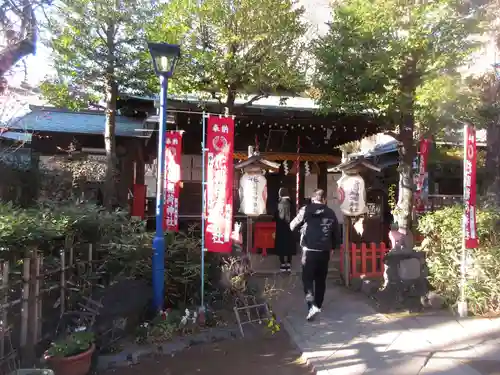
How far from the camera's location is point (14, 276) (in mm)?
4234

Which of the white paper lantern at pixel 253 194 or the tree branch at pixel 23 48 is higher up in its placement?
the tree branch at pixel 23 48

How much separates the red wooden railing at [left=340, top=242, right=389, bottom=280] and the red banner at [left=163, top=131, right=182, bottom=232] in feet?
12.2

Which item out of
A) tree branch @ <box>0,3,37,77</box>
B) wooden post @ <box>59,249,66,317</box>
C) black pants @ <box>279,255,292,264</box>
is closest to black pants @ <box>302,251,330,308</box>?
black pants @ <box>279,255,292,264</box>

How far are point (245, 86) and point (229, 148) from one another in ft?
11.3

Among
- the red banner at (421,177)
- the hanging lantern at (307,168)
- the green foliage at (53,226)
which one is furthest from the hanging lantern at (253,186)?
the red banner at (421,177)

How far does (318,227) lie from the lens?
607cm

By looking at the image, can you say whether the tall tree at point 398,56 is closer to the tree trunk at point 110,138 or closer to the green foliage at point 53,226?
the green foliage at point 53,226

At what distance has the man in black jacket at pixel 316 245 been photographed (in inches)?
238

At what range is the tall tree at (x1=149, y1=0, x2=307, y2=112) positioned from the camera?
27.1 ft

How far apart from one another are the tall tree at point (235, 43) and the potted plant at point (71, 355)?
241 inches

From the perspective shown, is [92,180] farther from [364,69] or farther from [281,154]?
[364,69]

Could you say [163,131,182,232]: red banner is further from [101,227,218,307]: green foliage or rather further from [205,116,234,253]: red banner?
[205,116,234,253]: red banner

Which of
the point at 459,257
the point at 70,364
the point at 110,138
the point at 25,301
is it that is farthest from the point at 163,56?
the point at 459,257

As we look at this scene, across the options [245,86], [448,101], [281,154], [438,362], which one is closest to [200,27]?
[245,86]
